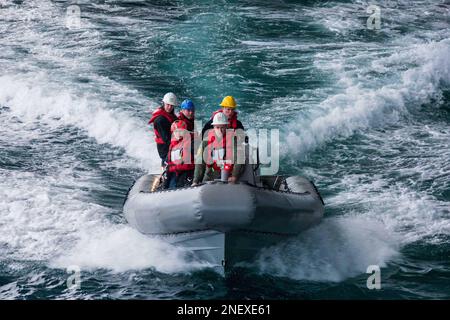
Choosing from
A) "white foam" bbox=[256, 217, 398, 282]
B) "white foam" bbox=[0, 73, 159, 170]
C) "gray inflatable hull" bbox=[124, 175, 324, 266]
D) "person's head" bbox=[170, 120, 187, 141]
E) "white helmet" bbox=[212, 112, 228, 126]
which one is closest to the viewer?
"gray inflatable hull" bbox=[124, 175, 324, 266]

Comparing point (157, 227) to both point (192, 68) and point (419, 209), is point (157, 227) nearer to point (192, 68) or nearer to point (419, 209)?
point (419, 209)

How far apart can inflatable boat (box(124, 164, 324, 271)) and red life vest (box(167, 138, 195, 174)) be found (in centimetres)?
46

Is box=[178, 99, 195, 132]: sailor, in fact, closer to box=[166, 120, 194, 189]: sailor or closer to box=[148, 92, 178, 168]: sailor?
box=[166, 120, 194, 189]: sailor

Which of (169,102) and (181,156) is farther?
(169,102)

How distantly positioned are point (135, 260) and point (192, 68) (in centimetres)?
807

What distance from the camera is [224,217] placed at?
7.87m

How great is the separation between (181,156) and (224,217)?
1326 millimetres

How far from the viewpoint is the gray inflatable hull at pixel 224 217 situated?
788cm

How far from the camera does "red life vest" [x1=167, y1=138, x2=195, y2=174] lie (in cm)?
895

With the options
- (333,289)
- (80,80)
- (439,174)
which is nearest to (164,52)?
(80,80)

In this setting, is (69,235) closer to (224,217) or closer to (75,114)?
(224,217)

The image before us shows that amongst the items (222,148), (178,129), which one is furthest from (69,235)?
(222,148)

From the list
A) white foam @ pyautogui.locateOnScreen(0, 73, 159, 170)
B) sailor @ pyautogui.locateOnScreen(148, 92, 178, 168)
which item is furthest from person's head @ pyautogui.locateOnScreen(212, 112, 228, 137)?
white foam @ pyautogui.locateOnScreen(0, 73, 159, 170)

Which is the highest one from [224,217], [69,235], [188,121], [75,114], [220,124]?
[220,124]
